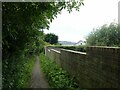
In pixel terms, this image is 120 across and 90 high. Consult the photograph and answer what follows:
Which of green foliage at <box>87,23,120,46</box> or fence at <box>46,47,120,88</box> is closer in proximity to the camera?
fence at <box>46,47,120,88</box>

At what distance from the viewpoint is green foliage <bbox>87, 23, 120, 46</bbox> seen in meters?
31.0

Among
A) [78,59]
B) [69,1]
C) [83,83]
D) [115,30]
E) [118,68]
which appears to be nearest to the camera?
[118,68]

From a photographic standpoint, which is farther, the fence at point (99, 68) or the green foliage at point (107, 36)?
the green foliage at point (107, 36)

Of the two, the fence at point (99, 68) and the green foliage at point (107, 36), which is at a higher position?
the green foliage at point (107, 36)

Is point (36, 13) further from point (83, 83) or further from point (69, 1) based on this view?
point (83, 83)

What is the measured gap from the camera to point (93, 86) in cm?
966

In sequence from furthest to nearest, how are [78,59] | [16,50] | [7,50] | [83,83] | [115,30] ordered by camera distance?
[115,30] → [78,59] → [83,83] → [16,50] → [7,50]

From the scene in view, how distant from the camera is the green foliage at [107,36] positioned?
1219 inches

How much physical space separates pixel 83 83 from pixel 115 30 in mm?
20778

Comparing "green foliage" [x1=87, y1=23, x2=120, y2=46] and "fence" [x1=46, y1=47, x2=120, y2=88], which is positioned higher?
"green foliage" [x1=87, y1=23, x2=120, y2=46]

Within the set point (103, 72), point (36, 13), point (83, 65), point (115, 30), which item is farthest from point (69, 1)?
point (115, 30)

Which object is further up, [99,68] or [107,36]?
[107,36]

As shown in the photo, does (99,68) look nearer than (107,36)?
Yes

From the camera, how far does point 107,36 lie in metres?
31.5
